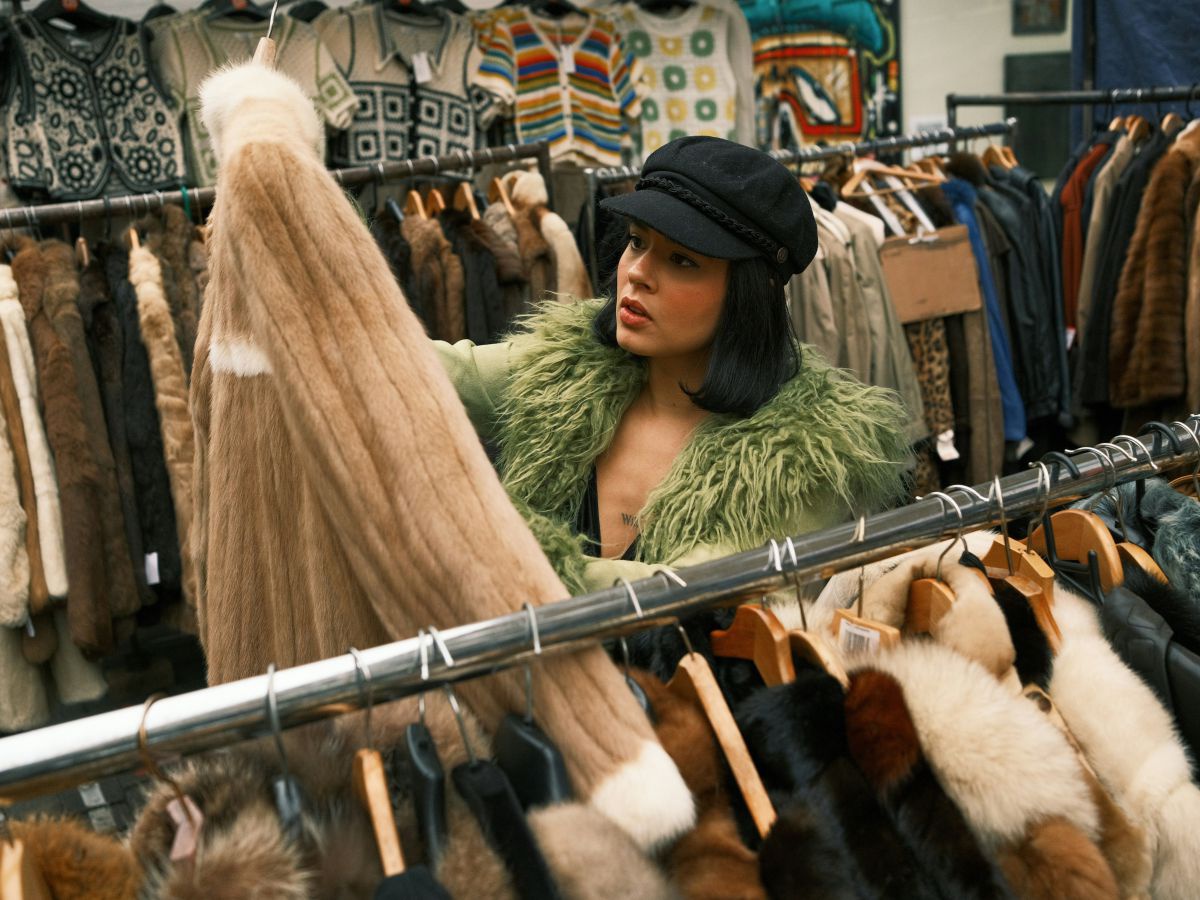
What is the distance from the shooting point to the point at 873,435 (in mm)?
1240

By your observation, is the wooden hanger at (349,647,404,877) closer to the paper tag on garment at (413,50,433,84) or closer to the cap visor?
the cap visor

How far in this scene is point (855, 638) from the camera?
0.87 metres

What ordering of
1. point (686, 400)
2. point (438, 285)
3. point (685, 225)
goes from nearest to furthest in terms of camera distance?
point (685, 225)
point (686, 400)
point (438, 285)

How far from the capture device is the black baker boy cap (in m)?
1.22

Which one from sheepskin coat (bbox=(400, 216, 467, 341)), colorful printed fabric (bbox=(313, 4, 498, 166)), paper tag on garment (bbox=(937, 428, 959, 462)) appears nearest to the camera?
sheepskin coat (bbox=(400, 216, 467, 341))

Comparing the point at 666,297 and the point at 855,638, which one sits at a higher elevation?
the point at 666,297

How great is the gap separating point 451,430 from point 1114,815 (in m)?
0.57

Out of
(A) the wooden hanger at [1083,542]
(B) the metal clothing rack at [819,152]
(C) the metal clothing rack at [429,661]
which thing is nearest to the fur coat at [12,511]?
(B) the metal clothing rack at [819,152]

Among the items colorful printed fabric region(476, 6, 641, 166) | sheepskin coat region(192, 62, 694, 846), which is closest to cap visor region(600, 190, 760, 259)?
sheepskin coat region(192, 62, 694, 846)

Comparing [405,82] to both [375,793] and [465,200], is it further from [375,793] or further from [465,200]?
[375,793]

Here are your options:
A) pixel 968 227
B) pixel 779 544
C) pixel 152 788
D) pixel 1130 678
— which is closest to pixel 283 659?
pixel 152 788

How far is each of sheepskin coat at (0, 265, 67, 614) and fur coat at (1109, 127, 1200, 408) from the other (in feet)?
8.84

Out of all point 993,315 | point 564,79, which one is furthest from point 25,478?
point 993,315

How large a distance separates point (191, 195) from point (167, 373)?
0.40m
